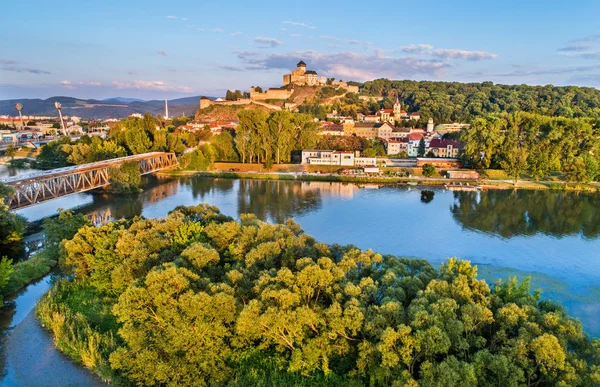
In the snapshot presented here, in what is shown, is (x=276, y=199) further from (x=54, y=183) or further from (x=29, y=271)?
(x=29, y=271)

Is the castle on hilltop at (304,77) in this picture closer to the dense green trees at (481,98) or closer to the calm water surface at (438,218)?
the dense green trees at (481,98)

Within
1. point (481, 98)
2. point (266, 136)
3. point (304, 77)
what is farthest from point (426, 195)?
point (304, 77)

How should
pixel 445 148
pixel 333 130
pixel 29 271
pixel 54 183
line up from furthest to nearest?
pixel 333 130
pixel 445 148
pixel 54 183
pixel 29 271

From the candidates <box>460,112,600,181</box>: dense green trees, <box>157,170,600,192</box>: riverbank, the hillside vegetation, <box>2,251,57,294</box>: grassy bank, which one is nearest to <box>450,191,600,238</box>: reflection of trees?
<box>157,170,600,192</box>: riverbank

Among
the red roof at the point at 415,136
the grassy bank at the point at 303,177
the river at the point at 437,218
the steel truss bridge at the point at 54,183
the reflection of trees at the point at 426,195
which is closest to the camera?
the river at the point at 437,218

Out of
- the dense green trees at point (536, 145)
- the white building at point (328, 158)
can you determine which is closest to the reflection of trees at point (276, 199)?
the white building at point (328, 158)

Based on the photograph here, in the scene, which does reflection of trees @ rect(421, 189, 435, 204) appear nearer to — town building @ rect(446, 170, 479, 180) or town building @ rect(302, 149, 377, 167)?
town building @ rect(446, 170, 479, 180)

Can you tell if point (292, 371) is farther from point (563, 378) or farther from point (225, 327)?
point (563, 378)
